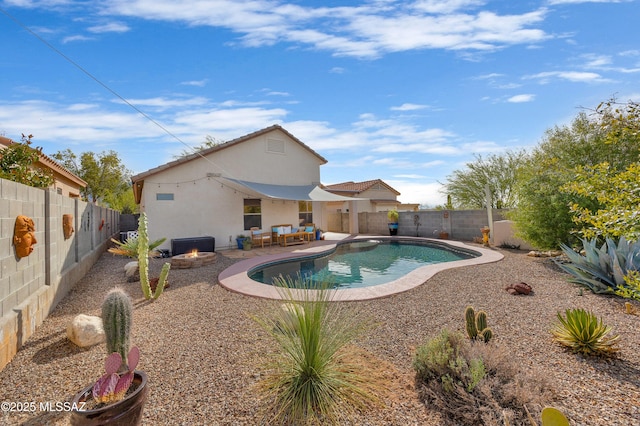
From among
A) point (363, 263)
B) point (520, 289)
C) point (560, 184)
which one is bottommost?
point (363, 263)

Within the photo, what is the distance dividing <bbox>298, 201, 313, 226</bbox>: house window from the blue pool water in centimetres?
A: 377

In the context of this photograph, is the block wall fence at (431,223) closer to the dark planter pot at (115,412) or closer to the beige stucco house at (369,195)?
the beige stucco house at (369,195)

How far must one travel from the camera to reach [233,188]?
19.0 metres

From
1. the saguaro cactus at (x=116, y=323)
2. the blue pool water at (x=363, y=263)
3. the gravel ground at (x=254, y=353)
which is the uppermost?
the saguaro cactus at (x=116, y=323)

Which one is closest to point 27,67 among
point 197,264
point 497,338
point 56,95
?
point 56,95

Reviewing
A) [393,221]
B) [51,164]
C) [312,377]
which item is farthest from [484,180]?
[51,164]

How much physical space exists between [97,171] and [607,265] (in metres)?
49.0

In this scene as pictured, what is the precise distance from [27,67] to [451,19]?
1533cm

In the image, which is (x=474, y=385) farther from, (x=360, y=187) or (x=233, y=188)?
(x=360, y=187)

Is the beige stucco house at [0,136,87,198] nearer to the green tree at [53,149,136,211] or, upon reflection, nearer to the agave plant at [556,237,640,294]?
the green tree at [53,149,136,211]

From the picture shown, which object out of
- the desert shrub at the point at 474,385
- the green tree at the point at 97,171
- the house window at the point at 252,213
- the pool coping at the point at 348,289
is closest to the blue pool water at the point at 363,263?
the pool coping at the point at 348,289

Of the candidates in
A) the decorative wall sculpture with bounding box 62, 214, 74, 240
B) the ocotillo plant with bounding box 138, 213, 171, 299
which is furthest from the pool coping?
the decorative wall sculpture with bounding box 62, 214, 74, 240

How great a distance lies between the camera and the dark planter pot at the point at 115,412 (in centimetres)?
283

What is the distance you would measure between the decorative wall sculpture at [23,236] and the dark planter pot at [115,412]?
13.7 ft
